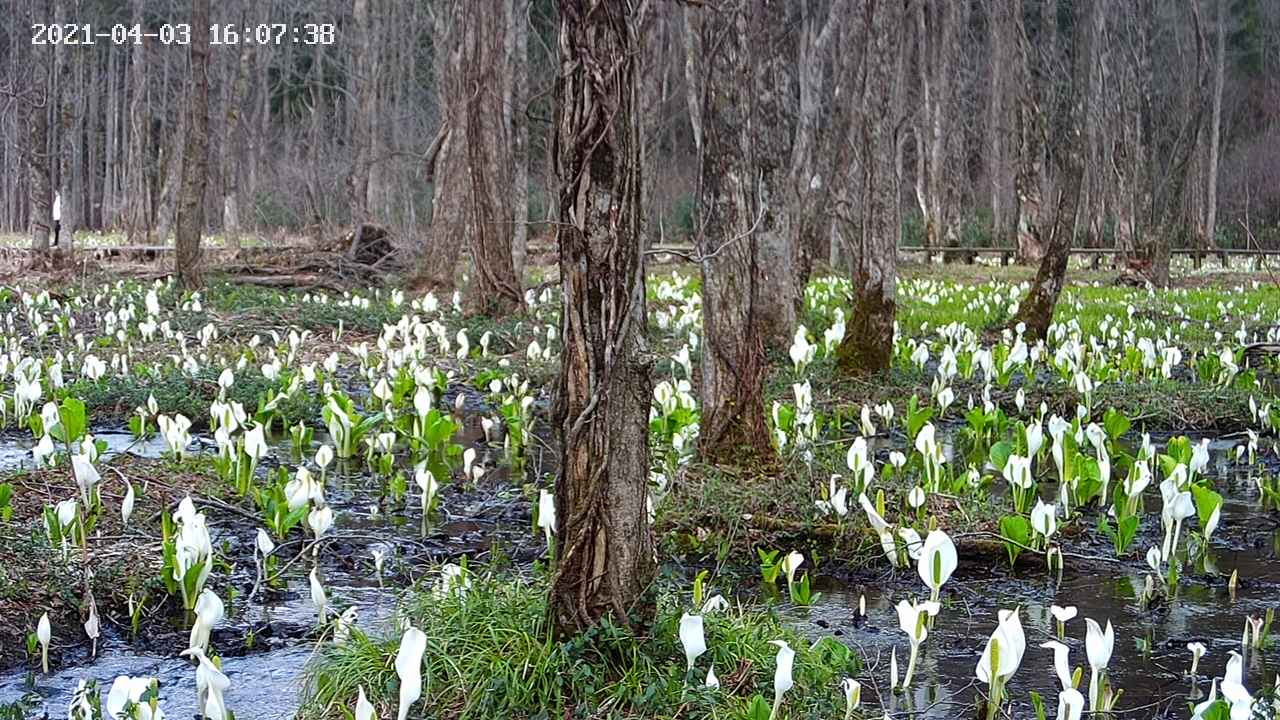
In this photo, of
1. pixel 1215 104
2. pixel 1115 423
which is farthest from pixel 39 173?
pixel 1215 104

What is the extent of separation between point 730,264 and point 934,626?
6.35 ft

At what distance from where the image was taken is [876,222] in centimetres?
920

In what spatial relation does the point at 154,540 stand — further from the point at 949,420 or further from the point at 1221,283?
the point at 1221,283

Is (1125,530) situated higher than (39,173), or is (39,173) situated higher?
(39,173)

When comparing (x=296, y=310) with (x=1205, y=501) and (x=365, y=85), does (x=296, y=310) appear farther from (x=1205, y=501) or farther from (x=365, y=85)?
(x=365, y=85)

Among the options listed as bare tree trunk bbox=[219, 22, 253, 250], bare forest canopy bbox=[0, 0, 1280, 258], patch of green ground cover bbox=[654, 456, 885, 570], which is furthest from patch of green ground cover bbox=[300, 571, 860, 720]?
bare tree trunk bbox=[219, 22, 253, 250]

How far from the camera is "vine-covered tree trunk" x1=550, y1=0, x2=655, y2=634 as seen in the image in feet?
11.3

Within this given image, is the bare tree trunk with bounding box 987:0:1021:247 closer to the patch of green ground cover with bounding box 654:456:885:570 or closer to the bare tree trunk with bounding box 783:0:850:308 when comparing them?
the bare tree trunk with bounding box 783:0:850:308

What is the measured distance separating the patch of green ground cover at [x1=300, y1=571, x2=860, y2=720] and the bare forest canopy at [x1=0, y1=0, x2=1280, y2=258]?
3611 millimetres

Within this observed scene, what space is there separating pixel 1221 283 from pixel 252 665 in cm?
2021

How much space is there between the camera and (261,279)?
54.2ft

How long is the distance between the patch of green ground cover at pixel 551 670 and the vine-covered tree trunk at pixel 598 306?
0.42 feet

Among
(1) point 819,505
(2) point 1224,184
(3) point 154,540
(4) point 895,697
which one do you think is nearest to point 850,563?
(1) point 819,505

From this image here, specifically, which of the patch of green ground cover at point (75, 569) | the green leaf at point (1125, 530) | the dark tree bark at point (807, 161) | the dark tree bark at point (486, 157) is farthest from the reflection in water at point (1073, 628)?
the dark tree bark at point (486, 157)
